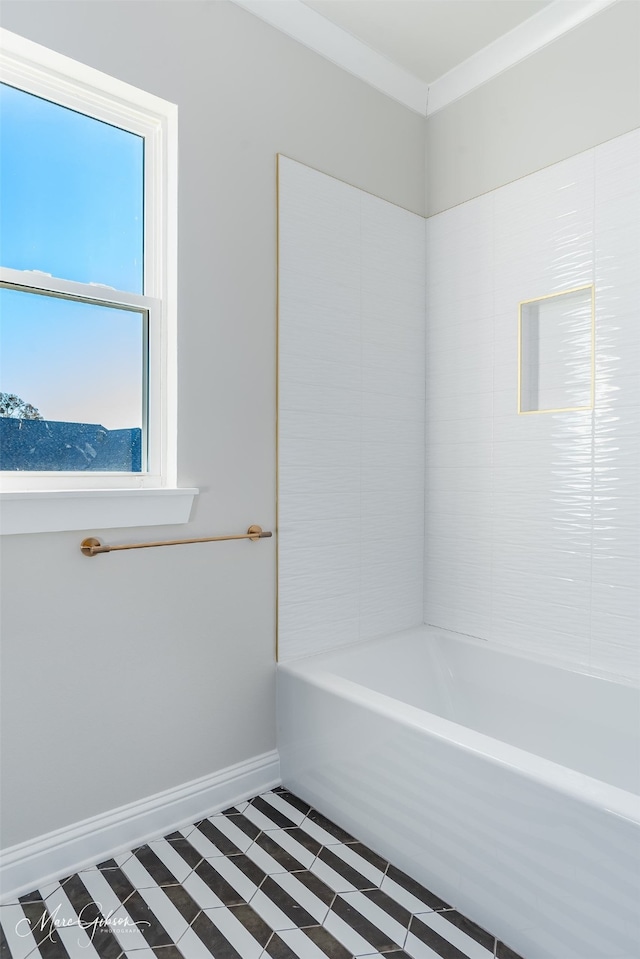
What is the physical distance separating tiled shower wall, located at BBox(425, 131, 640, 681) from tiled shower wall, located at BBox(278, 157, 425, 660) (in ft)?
0.40

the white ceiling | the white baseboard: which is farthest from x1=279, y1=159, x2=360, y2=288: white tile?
the white baseboard

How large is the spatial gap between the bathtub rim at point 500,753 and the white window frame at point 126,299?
721 millimetres

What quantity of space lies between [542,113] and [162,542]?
6.43 feet

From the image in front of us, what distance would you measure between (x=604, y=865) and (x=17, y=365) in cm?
180

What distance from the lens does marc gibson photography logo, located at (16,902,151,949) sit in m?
1.42

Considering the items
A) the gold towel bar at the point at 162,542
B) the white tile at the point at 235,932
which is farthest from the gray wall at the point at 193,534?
the white tile at the point at 235,932

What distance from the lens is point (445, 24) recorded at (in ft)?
7.07

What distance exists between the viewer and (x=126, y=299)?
1.80 metres

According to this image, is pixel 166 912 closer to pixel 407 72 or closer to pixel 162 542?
pixel 162 542

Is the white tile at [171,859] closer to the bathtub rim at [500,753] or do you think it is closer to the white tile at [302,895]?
the white tile at [302,895]

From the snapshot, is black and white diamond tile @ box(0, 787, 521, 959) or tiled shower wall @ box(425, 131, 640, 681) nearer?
black and white diamond tile @ box(0, 787, 521, 959)

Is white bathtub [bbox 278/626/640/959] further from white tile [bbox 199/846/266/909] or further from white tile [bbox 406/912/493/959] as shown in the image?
white tile [bbox 199/846/266/909]

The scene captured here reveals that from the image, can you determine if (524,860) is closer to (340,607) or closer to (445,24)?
(340,607)

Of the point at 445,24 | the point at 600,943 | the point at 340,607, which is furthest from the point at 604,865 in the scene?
the point at 445,24
